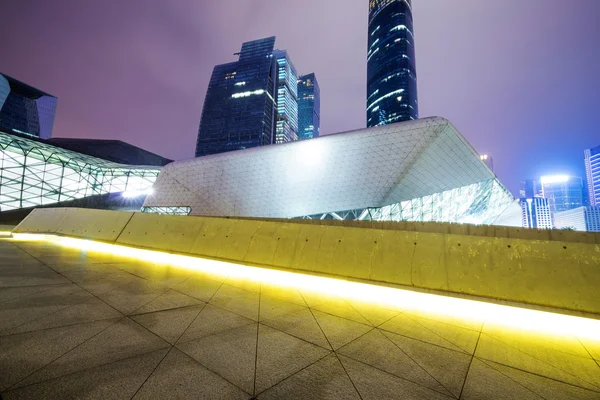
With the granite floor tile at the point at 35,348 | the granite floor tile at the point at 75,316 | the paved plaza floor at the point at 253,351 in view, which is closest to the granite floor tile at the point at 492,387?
the paved plaza floor at the point at 253,351

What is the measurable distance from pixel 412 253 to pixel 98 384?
485 centimetres

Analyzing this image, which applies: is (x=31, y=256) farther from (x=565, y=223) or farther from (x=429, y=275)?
(x=565, y=223)

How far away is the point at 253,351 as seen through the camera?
2.03m

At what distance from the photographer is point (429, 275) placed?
4512mm

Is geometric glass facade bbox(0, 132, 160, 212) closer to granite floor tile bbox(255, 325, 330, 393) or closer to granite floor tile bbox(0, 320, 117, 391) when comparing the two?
granite floor tile bbox(0, 320, 117, 391)

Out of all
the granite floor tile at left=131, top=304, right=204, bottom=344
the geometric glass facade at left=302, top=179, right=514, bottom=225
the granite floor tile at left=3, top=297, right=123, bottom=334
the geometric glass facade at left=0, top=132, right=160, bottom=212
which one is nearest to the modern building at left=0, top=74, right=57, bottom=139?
the geometric glass facade at left=0, top=132, right=160, bottom=212

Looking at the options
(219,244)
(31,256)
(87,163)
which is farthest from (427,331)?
(87,163)

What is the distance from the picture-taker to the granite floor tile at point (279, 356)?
1.68 m

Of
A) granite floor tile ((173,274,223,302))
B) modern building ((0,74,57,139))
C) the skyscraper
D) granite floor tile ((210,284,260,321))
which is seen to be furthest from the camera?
the skyscraper

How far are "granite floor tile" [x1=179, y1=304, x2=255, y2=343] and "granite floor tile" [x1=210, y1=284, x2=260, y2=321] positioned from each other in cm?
13

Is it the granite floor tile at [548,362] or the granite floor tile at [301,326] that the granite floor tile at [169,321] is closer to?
the granite floor tile at [301,326]

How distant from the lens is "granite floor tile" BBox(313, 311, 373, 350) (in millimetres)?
2376

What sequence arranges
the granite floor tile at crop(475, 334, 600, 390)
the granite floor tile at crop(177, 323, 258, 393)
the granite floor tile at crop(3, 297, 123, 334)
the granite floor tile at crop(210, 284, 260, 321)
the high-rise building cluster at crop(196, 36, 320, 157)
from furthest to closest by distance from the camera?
the high-rise building cluster at crop(196, 36, 320, 157), the granite floor tile at crop(210, 284, 260, 321), the granite floor tile at crop(3, 297, 123, 334), the granite floor tile at crop(475, 334, 600, 390), the granite floor tile at crop(177, 323, 258, 393)

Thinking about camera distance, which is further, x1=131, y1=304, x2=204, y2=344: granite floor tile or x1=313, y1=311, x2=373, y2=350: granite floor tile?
x1=313, y1=311, x2=373, y2=350: granite floor tile
